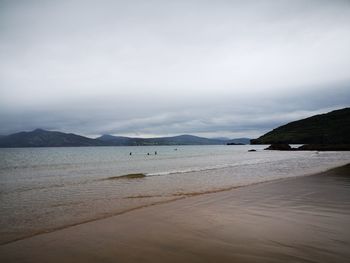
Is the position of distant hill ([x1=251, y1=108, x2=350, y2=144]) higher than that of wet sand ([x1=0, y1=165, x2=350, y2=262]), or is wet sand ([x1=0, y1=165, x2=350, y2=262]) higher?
distant hill ([x1=251, y1=108, x2=350, y2=144])

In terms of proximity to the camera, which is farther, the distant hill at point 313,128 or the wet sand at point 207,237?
the distant hill at point 313,128

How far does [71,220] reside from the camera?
9023 millimetres

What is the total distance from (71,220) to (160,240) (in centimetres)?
420

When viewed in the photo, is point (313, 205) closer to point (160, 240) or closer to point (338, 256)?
point (338, 256)

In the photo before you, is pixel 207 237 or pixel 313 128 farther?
pixel 313 128

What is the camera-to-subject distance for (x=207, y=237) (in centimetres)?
655

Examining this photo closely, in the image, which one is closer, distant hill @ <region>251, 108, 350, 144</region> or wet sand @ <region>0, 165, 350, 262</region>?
wet sand @ <region>0, 165, 350, 262</region>

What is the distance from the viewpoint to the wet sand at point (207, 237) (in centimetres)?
541

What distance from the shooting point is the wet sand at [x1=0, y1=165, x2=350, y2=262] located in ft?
17.7

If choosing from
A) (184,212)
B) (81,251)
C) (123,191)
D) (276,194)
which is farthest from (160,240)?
(123,191)

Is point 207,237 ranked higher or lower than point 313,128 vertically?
lower

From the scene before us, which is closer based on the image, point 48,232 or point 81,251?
point 81,251

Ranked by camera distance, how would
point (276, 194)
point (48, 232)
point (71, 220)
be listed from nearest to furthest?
point (48, 232) < point (71, 220) < point (276, 194)

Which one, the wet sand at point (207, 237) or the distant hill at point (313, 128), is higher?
the distant hill at point (313, 128)
